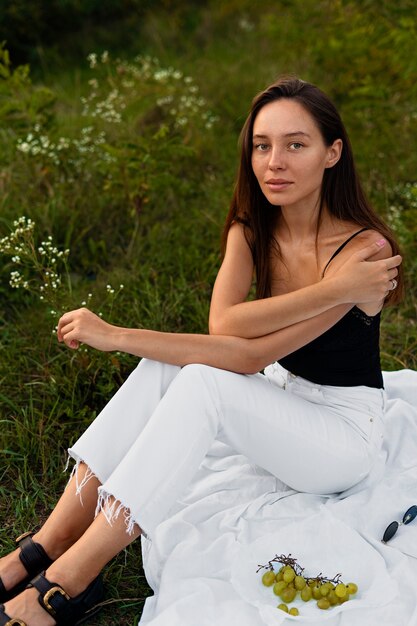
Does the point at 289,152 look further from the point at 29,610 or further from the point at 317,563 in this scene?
the point at 29,610

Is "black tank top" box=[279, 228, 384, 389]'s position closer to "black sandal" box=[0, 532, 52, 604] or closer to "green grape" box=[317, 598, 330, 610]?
"green grape" box=[317, 598, 330, 610]

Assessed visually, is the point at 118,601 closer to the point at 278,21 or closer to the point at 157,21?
the point at 278,21

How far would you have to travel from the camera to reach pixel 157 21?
333 inches

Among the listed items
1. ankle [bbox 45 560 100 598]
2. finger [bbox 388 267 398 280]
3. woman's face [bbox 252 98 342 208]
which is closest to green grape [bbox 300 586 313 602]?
ankle [bbox 45 560 100 598]

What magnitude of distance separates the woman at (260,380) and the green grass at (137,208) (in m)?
0.32

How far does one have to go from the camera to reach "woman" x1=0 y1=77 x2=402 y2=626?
250 cm

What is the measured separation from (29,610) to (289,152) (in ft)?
5.50

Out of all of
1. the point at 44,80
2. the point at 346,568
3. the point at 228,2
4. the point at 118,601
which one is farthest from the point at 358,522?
the point at 228,2

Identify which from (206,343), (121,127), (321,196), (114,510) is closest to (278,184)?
(321,196)

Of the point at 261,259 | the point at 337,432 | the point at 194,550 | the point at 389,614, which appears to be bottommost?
the point at 389,614

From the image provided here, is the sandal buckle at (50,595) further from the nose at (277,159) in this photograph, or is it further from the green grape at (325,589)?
the nose at (277,159)

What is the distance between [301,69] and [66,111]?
6.27 ft

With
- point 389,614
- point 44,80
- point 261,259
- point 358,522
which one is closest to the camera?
point 389,614

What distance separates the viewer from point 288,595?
2.45m
